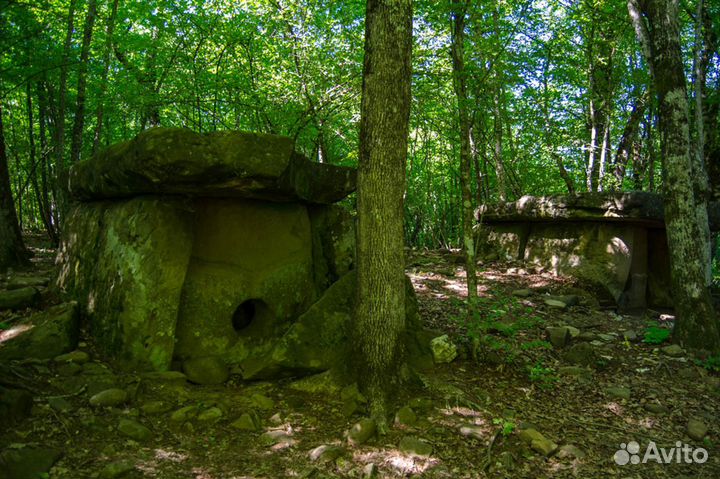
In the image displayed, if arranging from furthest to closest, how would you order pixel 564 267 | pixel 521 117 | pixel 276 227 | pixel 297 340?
pixel 521 117 < pixel 564 267 < pixel 276 227 < pixel 297 340

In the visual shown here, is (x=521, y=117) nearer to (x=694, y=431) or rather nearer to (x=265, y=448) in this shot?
(x=694, y=431)

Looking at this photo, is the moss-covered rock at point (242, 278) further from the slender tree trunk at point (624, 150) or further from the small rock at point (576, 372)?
the slender tree trunk at point (624, 150)

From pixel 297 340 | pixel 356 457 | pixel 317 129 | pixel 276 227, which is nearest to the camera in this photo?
pixel 356 457

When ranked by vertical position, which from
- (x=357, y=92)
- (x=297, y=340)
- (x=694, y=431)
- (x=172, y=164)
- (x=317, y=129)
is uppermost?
(x=357, y=92)

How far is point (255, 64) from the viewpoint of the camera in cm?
895

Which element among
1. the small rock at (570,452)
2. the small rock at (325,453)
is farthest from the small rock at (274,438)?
the small rock at (570,452)

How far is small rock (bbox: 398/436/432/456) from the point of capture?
3416mm

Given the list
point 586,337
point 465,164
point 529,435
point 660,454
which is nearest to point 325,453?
point 529,435

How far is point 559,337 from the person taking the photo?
18.2 ft

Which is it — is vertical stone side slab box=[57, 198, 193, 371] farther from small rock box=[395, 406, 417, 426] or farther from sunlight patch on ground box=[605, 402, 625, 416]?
sunlight patch on ground box=[605, 402, 625, 416]

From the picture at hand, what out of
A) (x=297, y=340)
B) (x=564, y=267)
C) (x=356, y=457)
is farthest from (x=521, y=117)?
(x=356, y=457)

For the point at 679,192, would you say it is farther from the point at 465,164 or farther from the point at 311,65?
the point at 311,65

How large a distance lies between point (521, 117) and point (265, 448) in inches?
457

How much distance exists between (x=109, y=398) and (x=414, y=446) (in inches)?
94.6
